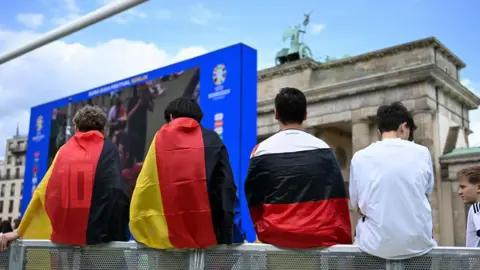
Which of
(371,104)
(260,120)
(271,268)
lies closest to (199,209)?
(271,268)

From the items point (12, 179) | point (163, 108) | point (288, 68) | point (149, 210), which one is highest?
point (288, 68)

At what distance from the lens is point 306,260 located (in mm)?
3518

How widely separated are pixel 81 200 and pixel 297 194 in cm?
192

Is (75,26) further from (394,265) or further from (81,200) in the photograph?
(394,265)

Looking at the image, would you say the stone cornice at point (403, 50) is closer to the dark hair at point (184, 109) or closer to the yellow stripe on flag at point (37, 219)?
the dark hair at point (184, 109)

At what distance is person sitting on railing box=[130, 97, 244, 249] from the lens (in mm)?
3918

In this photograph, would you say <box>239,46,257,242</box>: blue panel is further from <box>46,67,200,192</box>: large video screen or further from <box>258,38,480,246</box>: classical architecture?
<box>258,38,480,246</box>: classical architecture

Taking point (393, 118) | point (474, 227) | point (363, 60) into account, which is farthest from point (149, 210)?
point (363, 60)

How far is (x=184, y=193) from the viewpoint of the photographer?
13.3 feet

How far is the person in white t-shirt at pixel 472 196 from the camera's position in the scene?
521 centimetres

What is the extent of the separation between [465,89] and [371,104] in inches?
238

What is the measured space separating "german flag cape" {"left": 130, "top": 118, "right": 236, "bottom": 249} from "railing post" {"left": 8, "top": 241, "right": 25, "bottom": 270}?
966 millimetres

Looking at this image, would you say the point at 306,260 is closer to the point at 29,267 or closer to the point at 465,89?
the point at 29,267

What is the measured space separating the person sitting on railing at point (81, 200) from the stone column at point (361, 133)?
80.8ft
